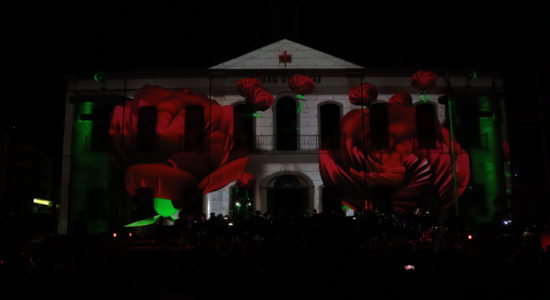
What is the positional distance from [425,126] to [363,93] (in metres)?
2.75

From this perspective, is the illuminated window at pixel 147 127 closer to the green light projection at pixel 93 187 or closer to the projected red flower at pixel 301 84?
the green light projection at pixel 93 187

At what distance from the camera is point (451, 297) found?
22.7 ft

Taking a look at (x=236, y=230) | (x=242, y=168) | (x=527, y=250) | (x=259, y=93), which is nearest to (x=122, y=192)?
(x=242, y=168)

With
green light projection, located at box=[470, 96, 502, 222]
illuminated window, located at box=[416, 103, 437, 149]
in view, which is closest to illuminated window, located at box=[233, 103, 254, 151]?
illuminated window, located at box=[416, 103, 437, 149]

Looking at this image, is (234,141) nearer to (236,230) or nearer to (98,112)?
(98,112)

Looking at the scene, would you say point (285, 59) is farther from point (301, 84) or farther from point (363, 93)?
point (363, 93)

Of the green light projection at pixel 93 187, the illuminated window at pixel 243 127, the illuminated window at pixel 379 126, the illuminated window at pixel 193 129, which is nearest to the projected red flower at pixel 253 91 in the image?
the illuminated window at pixel 243 127

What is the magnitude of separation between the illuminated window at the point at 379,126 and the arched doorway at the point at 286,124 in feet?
9.46

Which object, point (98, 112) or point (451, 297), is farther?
point (98, 112)

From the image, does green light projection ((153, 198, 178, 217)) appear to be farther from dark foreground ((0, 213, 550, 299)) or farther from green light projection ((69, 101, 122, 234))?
dark foreground ((0, 213, 550, 299))

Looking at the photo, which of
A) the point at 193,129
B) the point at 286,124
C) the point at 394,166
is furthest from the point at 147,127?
the point at 394,166

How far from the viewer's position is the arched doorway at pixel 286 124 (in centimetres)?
1852

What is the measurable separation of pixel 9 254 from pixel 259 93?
9.39m

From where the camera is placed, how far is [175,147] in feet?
54.4
